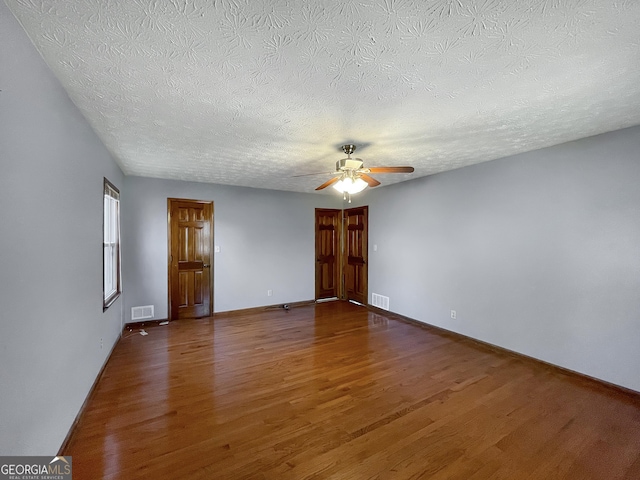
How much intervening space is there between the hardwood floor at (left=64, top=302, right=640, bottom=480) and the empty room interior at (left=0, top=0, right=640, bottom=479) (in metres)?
0.02

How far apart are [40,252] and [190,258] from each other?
3.39 m

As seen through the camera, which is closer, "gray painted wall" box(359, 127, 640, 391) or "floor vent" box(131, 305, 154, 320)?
"gray painted wall" box(359, 127, 640, 391)

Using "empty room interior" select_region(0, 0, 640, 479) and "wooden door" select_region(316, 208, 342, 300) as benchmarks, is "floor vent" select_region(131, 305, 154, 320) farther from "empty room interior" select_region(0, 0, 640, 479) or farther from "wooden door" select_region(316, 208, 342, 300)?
"wooden door" select_region(316, 208, 342, 300)

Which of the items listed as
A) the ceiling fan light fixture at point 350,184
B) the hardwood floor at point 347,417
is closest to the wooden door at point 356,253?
the hardwood floor at point 347,417

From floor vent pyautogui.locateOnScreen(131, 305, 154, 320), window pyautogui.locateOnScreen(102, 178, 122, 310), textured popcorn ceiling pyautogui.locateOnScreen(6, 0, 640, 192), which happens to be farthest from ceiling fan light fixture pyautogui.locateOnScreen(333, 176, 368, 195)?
floor vent pyautogui.locateOnScreen(131, 305, 154, 320)

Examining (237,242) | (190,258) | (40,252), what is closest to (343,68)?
(40,252)

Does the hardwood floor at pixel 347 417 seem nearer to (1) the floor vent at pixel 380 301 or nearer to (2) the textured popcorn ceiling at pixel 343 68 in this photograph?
(1) the floor vent at pixel 380 301

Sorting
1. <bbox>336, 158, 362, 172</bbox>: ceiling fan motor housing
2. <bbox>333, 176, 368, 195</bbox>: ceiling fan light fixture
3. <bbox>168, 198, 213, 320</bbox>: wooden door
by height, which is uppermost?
<bbox>336, 158, 362, 172</bbox>: ceiling fan motor housing

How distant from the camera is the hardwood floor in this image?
173cm

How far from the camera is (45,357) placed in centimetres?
156

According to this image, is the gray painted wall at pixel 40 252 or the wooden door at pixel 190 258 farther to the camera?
the wooden door at pixel 190 258

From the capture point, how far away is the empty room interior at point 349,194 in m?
1.27

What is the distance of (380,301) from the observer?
5336mm

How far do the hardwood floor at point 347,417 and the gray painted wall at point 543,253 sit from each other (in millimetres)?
388
